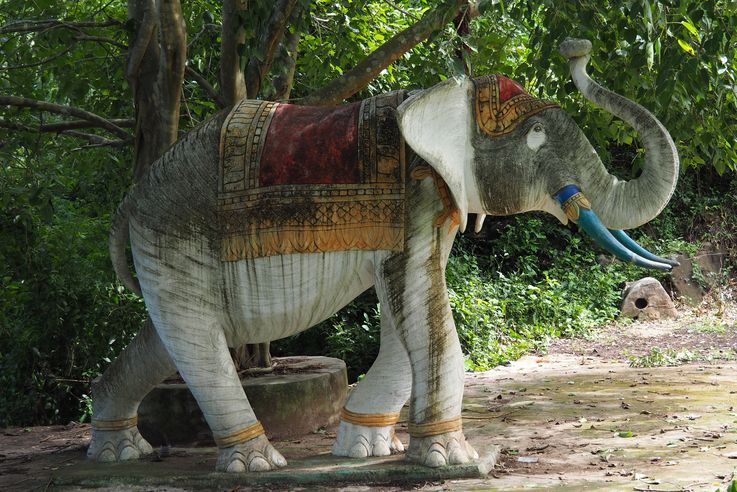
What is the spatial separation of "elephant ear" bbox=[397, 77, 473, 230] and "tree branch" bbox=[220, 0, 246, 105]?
1664 millimetres

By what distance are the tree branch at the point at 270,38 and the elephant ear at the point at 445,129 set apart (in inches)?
49.1

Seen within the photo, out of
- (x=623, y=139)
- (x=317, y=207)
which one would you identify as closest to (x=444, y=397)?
(x=317, y=207)

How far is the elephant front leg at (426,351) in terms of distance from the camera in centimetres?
421

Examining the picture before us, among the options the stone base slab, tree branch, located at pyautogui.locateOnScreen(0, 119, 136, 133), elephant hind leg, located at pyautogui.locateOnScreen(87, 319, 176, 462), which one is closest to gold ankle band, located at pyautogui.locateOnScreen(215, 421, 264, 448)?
the stone base slab

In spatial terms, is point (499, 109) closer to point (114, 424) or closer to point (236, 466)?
point (236, 466)

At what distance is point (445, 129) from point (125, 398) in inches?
84.2

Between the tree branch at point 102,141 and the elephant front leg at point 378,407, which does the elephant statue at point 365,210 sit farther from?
the tree branch at point 102,141

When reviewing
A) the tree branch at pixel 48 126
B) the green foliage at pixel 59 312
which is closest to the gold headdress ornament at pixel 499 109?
the tree branch at pixel 48 126

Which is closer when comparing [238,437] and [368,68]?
[238,437]

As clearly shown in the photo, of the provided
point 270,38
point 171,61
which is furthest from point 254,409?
point 270,38

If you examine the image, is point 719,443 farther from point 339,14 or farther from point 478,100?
point 339,14

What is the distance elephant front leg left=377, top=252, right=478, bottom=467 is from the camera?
4.21 metres

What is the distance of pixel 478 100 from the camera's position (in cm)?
427

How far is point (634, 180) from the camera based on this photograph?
418 cm
